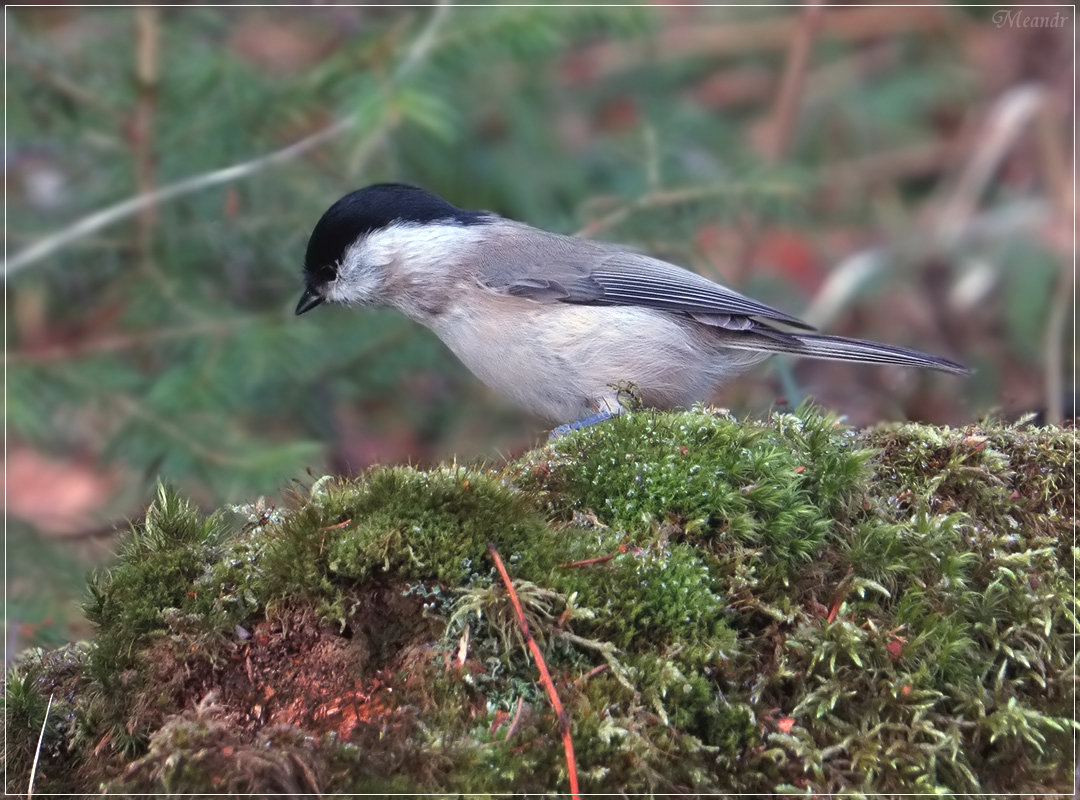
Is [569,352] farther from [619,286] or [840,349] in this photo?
[840,349]

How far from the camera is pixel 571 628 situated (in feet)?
6.93

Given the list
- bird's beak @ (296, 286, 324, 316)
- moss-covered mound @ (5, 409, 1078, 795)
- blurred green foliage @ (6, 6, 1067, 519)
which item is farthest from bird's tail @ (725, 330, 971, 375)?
bird's beak @ (296, 286, 324, 316)

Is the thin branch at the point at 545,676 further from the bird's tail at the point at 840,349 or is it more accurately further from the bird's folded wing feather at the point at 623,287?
the bird's tail at the point at 840,349

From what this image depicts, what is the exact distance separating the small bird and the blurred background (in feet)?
1.15

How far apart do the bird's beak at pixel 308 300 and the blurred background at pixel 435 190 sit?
610 millimetres

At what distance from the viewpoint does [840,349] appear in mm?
3838

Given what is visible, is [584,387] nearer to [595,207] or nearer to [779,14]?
[595,207]

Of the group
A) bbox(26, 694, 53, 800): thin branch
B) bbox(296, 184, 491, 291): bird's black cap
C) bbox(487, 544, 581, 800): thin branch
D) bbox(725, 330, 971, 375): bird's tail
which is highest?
bbox(296, 184, 491, 291): bird's black cap

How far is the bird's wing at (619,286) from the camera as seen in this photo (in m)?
3.88

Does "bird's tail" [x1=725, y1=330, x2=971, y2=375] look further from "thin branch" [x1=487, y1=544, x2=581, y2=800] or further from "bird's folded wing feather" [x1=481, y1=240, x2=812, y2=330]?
"thin branch" [x1=487, y1=544, x2=581, y2=800]

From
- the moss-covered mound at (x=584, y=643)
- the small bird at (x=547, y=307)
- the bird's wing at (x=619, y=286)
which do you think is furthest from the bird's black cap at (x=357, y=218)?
the moss-covered mound at (x=584, y=643)

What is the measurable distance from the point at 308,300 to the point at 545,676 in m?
2.50

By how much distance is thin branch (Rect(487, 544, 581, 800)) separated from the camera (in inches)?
74.4

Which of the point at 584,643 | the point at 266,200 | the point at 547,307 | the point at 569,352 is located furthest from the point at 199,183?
the point at 584,643
